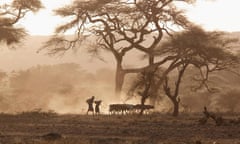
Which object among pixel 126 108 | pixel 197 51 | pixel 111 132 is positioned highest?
pixel 197 51

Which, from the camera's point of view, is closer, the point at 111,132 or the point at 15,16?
the point at 111,132

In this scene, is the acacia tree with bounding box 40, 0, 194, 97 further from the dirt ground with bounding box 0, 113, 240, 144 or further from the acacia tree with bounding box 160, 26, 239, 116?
the dirt ground with bounding box 0, 113, 240, 144

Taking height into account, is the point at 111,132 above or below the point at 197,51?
below

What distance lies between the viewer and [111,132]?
88.6 feet

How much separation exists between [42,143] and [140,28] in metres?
32.4

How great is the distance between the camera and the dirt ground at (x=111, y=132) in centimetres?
2292

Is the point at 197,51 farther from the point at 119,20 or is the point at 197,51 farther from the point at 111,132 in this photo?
the point at 111,132

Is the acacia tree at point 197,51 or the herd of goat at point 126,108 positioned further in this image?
the acacia tree at point 197,51

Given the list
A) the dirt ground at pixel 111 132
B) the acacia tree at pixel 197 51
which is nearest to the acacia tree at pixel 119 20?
the acacia tree at pixel 197 51

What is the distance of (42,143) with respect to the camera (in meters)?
21.1

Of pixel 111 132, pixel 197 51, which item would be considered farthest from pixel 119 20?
pixel 111 132

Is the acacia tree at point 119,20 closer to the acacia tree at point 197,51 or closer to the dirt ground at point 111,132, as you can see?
the acacia tree at point 197,51

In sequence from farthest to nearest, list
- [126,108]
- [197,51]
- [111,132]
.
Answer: [197,51] → [126,108] → [111,132]

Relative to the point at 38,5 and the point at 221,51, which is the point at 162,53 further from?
the point at 38,5
